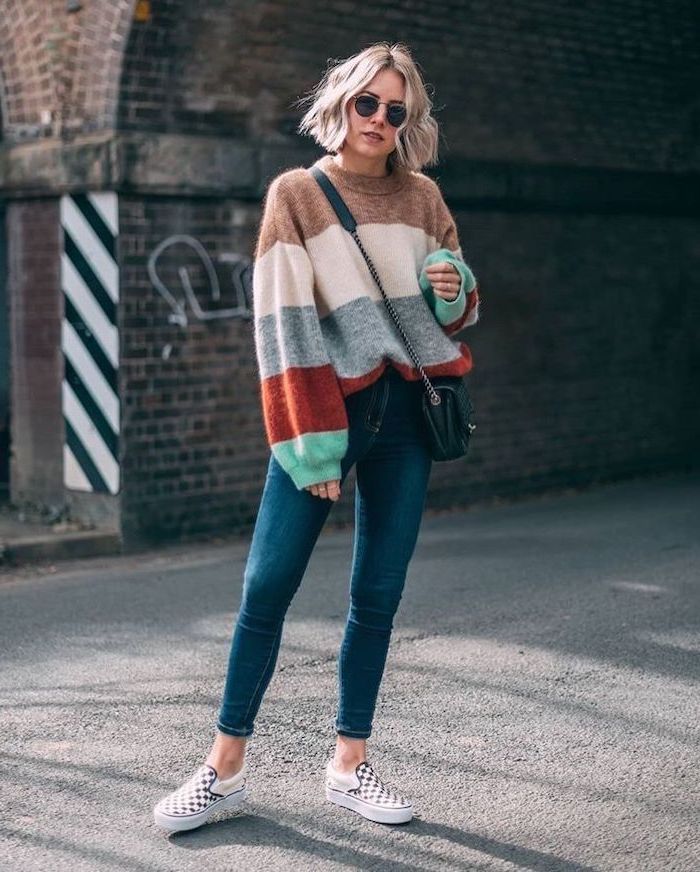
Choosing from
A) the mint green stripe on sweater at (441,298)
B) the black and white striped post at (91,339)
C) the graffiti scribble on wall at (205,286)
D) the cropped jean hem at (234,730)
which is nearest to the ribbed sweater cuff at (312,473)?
the mint green stripe on sweater at (441,298)

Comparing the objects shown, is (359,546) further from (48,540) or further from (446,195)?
(446,195)

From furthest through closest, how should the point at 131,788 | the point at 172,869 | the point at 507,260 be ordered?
A: the point at 507,260 → the point at 131,788 → the point at 172,869

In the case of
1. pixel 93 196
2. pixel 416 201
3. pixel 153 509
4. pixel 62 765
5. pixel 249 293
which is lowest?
pixel 153 509

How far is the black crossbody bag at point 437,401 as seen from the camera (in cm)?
379

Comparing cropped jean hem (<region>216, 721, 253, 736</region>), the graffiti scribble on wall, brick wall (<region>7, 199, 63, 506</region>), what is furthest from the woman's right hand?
brick wall (<region>7, 199, 63, 506</region>)

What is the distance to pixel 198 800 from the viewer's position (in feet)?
12.6

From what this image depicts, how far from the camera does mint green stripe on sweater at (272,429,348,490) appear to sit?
3662 millimetres

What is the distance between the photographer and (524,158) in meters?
11.0

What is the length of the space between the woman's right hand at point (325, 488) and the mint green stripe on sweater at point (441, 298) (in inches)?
20.5

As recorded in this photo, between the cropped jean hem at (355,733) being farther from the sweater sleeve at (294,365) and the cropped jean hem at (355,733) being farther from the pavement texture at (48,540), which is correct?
the pavement texture at (48,540)

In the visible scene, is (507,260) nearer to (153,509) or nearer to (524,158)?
(524,158)

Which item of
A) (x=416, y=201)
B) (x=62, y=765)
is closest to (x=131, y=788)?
(x=62, y=765)

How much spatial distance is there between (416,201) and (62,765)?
76.2 inches

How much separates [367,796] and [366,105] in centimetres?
179
